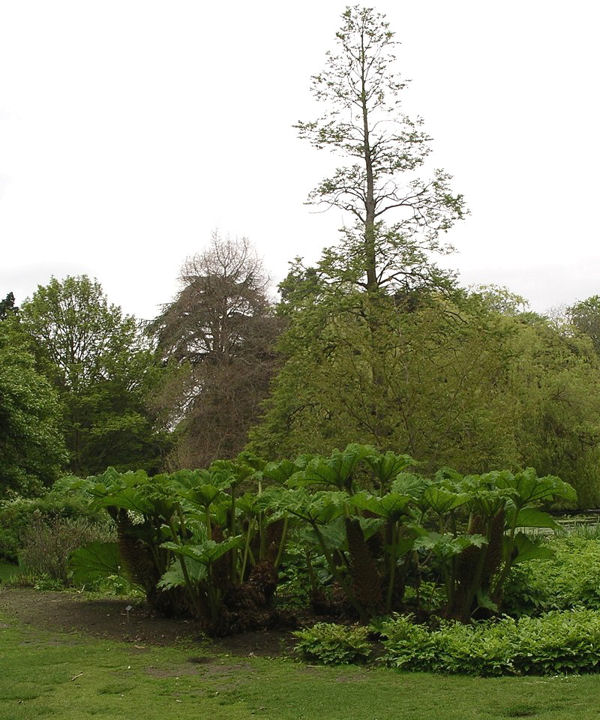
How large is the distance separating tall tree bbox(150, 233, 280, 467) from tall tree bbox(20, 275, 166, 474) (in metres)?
2.41

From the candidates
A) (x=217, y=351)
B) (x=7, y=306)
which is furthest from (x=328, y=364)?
(x=7, y=306)

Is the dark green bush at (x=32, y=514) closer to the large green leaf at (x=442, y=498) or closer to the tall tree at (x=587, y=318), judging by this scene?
the large green leaf at (x=442, y=498)

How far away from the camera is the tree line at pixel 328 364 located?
601 inches

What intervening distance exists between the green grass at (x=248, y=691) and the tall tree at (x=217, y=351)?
23.1m

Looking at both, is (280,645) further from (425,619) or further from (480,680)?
(480,680)

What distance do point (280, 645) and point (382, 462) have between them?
6.70 feet

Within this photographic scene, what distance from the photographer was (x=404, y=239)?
2288 cm

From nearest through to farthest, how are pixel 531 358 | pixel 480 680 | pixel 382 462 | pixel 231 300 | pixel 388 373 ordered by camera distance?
pixel 480 680 → pixel 382 462 → pixel 388 373 → pixel 531 358 → pixel 231 300

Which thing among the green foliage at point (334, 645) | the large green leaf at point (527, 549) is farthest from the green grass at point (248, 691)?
the large green leaf at point (527, 549)

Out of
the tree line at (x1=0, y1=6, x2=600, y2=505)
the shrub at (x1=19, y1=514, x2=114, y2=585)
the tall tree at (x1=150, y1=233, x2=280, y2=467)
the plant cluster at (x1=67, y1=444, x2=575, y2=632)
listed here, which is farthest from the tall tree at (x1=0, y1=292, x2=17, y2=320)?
the plant cluster at (x1=67, y1=444, x2=575, y2=632)

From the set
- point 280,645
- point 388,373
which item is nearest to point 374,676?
point 280,645

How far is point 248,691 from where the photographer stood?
5855mm

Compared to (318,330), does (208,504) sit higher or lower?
lower

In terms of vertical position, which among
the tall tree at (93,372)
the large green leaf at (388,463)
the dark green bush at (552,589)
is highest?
the tall tree at (93,372)
